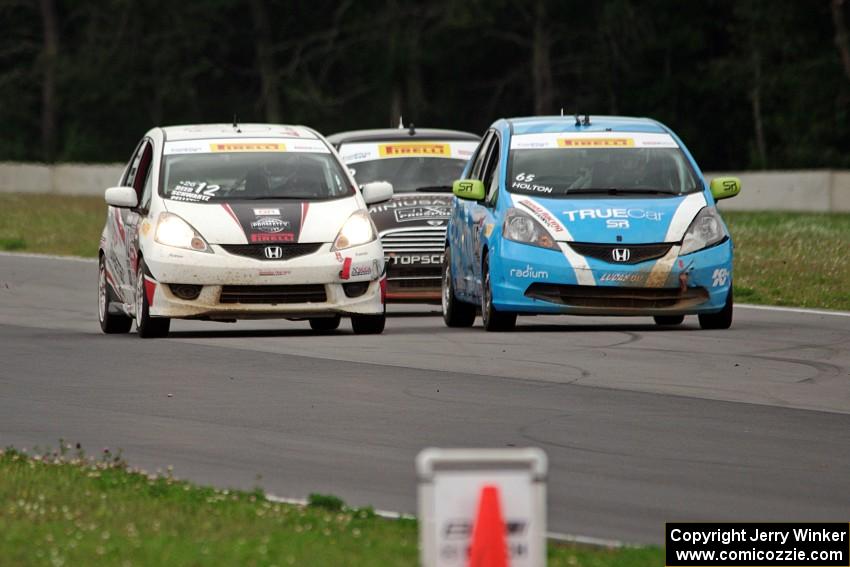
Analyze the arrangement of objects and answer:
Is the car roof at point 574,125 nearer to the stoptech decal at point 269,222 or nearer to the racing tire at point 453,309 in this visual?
the racing tire at point 453,309

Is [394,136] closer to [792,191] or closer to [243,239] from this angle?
[243,239]

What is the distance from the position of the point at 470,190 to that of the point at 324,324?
1.69 m

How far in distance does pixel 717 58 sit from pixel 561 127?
5458cm

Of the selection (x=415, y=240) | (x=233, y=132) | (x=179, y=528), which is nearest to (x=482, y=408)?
(x=179, y=528)

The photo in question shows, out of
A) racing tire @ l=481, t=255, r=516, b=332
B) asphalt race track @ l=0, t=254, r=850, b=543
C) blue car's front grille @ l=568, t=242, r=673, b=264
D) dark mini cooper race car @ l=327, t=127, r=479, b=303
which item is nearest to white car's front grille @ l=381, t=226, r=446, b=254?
dark mini cooper race car @ l=327, t=127, r=479, b=303

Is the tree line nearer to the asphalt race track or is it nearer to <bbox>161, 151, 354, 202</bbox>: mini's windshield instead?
<bbox>161, 151, 354, 202</bbox>: mini's windshield

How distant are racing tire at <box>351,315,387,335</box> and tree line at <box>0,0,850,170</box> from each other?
1946 inches

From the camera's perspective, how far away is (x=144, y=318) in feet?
53.5

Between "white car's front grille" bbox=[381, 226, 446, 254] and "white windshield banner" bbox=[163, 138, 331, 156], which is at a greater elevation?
"white windshield banner" bbox=[163, 138, 331, 156]

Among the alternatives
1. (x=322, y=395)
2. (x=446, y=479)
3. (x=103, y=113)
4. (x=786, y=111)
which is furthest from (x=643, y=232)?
(x=103, y=113)

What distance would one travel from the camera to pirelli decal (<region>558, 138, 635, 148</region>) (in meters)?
17.7

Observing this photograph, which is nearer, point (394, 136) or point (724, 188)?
point (724, 188)

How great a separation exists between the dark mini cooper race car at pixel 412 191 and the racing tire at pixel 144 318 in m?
3.01

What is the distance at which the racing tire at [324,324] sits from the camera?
17.5 meters
